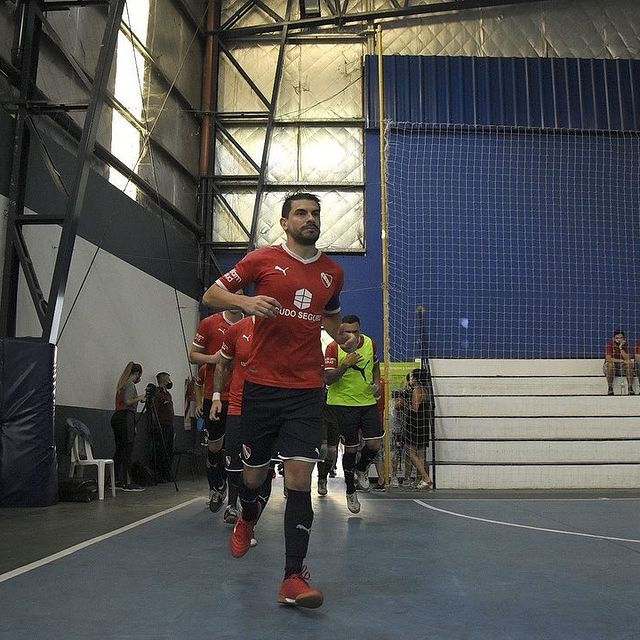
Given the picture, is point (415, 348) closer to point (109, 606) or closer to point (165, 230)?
point (165, 230)

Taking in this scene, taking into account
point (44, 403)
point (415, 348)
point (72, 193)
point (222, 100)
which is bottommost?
point (44, 403)

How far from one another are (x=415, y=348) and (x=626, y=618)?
12815mm

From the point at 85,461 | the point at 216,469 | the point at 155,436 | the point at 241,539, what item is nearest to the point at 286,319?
the point at 241,539

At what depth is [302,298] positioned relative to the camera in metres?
3.80

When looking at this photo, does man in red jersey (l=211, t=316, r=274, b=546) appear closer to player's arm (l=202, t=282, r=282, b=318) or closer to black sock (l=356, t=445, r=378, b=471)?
player's arm (l=202, t=282, r=282, b=318)

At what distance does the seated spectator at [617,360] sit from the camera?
551 inches

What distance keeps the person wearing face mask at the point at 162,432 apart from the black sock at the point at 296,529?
9.15 meters

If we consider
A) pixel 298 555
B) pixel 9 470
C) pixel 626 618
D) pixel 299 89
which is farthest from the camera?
pixel 299 89

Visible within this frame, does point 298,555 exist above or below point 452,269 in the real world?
below

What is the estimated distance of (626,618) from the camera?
308cm

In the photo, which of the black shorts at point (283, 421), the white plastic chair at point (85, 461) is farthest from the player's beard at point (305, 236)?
the white plastic chair at point (85, 461)

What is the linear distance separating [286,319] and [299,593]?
4.26 feet

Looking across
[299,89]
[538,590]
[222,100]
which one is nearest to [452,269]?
[299,89]

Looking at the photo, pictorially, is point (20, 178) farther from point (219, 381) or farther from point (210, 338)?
point (219, 381)
